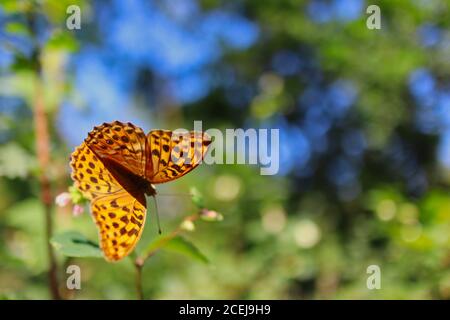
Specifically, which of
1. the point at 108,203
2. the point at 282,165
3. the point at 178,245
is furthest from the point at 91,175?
the point at 282,165

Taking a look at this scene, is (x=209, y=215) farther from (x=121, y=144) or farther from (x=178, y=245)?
(x=121, y=144)

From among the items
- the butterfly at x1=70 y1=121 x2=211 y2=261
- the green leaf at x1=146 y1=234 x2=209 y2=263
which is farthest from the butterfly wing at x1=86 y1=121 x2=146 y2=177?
the green leaf at x1=146 y1=234 x2=209 y2=263

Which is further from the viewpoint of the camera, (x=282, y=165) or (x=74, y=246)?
(x=282, y=165)

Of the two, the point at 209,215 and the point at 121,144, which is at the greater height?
the point at 121,144

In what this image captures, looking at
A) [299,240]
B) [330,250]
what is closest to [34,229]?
[299,240]

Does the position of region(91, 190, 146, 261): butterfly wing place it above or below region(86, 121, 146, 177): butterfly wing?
below

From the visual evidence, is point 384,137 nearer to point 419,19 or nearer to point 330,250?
point 419,19

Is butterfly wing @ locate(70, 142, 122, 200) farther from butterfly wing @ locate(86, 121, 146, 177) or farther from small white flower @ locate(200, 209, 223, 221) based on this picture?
small white flower @ locate(200, 209, 223, 221)
